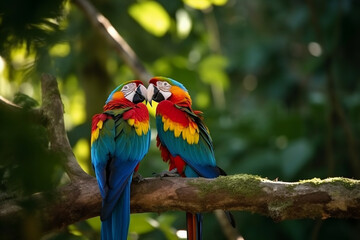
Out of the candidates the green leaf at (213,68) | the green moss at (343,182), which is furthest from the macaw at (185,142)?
the green leaf at (213,68)

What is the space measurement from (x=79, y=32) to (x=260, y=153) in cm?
175

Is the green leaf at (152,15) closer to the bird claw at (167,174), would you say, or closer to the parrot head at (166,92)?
the parrot head at (166,92)

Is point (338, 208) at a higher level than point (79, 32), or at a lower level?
lower

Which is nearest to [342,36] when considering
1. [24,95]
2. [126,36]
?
[126,36]

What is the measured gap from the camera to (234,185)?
1.66 m

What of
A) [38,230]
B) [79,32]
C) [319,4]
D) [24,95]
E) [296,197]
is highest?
[319,4]

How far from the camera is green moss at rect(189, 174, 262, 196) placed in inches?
64.1

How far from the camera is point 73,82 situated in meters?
4.43

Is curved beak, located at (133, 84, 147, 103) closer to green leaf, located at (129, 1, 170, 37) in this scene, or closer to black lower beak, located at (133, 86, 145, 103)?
black lower beak, located at (133, 86, 145, 103)

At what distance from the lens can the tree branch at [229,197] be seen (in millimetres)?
1527

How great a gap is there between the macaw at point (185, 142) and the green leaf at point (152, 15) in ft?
3.19

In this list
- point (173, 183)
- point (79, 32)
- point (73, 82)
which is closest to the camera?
point (173, 183)

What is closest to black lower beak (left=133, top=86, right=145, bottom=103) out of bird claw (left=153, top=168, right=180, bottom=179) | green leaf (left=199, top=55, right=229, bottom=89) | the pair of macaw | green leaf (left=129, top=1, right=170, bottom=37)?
the pair of macaw

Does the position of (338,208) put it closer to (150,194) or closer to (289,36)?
(150,194)
